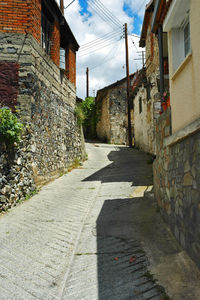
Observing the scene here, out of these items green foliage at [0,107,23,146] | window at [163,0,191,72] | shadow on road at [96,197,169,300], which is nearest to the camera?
shadow on road at [96,197,169,300]

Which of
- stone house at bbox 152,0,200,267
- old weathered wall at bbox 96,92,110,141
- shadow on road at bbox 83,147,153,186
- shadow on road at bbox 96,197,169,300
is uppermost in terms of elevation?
old weathered wall at bbox 96,92,110,141

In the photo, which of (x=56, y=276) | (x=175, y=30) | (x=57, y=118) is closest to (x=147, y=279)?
(x=56, y=276)

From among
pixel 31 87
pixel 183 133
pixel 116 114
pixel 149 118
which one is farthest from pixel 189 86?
pixel 116 114

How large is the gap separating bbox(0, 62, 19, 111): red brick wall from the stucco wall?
494 cm

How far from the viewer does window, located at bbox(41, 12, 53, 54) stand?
8.85 m

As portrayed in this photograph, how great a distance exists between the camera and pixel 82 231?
4.50m

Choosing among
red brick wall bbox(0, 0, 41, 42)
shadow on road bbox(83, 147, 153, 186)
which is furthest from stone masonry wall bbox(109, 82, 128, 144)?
red brick wall bbox(0, 0, 41, 42)

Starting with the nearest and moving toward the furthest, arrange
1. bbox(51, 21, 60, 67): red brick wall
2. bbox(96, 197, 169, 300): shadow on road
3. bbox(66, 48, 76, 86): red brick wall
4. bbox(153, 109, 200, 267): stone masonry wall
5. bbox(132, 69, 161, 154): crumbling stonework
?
1. bbox(96, 197, 169, 300): shadow on road
2. bbox(153, 109, 200, 267): stone masonry wall
3. bbox(51, 21, 60, 67): red brick wall
4. bbox(66, 48, 76, 86): red brick wall
5. bbox(132, 69, 161, 154): crumbling stonework

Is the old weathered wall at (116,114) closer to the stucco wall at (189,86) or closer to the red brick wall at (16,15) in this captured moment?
the red brick wall at (16,15)

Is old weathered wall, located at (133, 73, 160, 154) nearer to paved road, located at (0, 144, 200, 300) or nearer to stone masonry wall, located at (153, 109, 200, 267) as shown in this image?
paved road, located at (0, 144, 200, 300)

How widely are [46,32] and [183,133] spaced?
8.02 m

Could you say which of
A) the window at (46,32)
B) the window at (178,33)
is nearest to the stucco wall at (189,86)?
the window at (178,33)

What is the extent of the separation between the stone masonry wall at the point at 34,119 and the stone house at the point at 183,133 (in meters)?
3.62

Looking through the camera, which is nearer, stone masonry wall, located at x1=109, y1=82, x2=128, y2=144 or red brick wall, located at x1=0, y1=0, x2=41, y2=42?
red brick wall, located at x1=0, y1=0, x2=41, y2=42
